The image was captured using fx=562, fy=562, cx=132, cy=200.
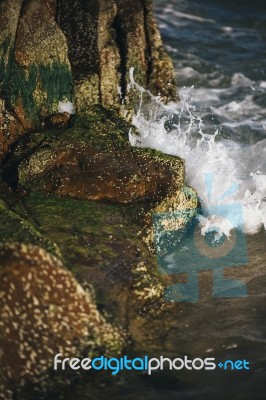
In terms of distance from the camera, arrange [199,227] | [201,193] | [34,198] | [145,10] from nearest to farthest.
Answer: [34,198] → [199,227] → [201,193] → [145,10]

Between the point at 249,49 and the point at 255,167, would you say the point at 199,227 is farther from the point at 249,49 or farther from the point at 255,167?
the point at 249,49

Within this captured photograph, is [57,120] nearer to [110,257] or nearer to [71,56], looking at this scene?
[71,56]

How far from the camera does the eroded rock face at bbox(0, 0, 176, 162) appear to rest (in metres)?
6.30

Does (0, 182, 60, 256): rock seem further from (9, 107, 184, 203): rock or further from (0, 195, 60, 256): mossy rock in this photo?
(9, 107, 184, 203): rock

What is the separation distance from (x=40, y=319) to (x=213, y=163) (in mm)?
3739

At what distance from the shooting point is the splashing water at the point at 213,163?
6711mm

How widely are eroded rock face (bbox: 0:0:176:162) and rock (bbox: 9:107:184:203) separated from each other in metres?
0.60

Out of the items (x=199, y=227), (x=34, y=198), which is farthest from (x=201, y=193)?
(x=34, y=198)

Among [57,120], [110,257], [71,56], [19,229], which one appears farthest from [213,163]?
[19,229]

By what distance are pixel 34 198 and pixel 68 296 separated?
1363mm

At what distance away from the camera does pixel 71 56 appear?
6949mm

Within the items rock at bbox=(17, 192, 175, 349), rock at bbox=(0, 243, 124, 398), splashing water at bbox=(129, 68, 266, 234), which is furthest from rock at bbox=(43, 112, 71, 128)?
rock at bbox=(0, 243, 124, 398)

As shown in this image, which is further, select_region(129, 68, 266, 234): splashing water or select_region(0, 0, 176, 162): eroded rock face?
select_region(129, 68, 266, 234): splashing water

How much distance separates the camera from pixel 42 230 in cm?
473
